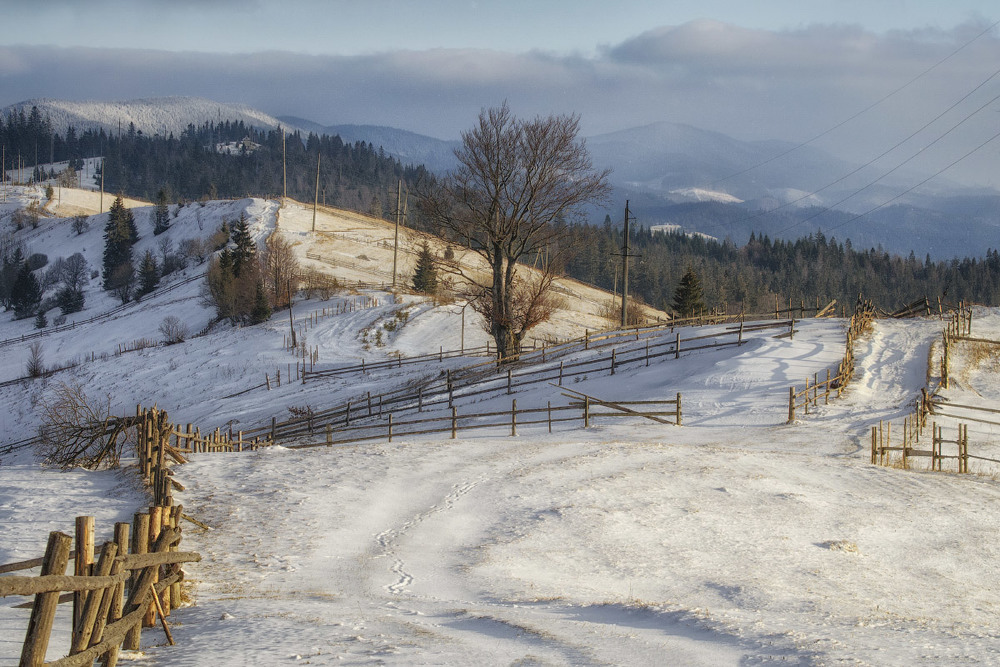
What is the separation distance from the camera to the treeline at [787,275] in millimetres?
148875

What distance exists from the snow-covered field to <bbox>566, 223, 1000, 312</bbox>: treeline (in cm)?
10382

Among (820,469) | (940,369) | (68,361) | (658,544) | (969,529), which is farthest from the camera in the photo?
(68,361)

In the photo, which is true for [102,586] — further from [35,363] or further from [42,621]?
[35,363]

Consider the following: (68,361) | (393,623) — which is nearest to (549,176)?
(393,623)

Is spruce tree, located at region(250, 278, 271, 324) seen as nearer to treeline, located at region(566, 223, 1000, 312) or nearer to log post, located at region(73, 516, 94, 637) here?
log post, located at region(73, 516, 94, 637)

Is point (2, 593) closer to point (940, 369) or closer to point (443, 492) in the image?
point (443, 492)

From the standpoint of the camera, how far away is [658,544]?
53.8 ft

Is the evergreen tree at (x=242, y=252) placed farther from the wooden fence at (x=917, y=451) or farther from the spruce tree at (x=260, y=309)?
the wooden fence at (x=917, y=451)

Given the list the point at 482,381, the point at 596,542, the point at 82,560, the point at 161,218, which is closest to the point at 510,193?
the point at 482,381

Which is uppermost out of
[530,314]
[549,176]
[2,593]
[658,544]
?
[549,176]

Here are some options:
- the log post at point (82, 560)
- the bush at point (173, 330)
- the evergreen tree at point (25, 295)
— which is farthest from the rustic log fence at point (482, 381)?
the evergreen tree at point (25, 295)

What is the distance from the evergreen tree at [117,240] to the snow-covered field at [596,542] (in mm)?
77137

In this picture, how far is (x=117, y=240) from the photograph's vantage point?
329ft

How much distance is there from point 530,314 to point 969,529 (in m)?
27.0
